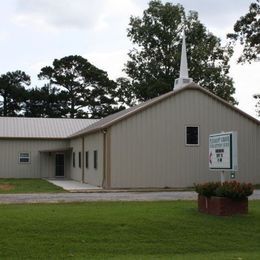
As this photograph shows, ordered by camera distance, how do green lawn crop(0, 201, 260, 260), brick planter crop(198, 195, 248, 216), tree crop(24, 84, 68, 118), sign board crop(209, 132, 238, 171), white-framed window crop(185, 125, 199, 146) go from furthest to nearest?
tree crop(24, 84, 68, 118)
white-framed window crop(185, 125, 199, 146)
sign board crop(209, 132, 238, 171)
brick planter crop(198, 195, 248, 216)
green lawn crop(0, 201, 260, 260)

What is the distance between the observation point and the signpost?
17.0 meters

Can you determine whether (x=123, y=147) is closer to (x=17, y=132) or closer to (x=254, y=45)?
(x=254, y=45)

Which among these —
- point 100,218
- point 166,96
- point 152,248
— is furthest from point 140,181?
point 152,248

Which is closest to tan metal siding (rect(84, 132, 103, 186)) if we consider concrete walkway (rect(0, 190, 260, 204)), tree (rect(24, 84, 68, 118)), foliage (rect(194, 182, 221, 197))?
concrete walkway (rect(0, 190, 260, 204))

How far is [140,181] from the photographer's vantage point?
29.6 meters

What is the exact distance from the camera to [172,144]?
1190 inches

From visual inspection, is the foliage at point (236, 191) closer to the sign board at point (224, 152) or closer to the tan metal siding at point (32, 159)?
the sign board at point (224, 152)

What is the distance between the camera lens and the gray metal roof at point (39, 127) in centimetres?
4338

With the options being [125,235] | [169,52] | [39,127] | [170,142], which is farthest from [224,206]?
[169,52]

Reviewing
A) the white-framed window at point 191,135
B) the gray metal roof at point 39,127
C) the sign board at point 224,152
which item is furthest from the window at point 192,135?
the gray metal roof at point 39,127

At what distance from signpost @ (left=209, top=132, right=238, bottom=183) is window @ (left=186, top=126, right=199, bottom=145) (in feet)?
39.0

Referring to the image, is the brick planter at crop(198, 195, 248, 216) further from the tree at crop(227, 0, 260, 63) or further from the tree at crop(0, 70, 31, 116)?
the tree at crop(0, 70, 31, 116)

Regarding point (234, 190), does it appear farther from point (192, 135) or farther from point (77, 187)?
point (77, 187)

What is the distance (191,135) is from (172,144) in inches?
51.1
